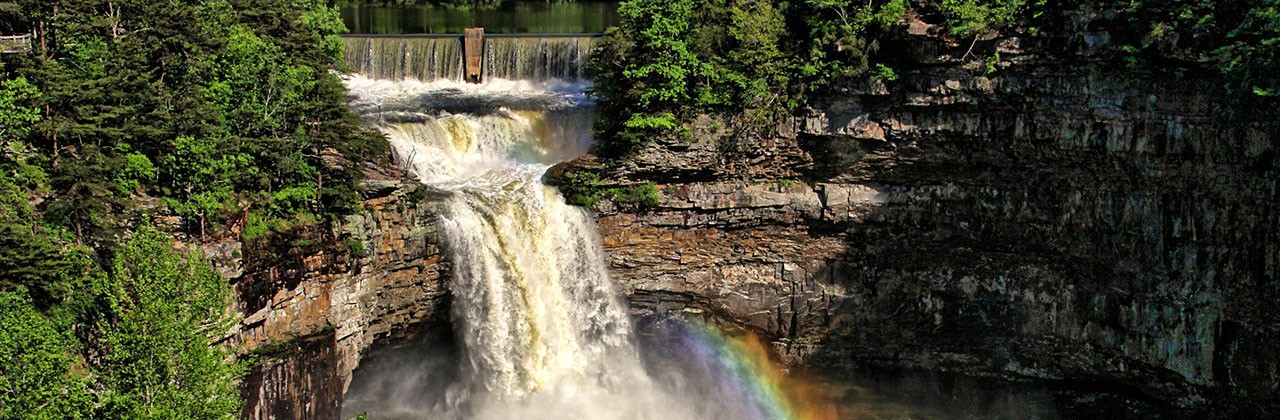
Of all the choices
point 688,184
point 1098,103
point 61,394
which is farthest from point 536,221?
point 1098,103

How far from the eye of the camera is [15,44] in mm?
27797

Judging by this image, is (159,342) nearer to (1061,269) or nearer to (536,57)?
(536,57)

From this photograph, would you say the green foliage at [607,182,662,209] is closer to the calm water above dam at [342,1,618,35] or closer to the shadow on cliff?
the shadow on cliff

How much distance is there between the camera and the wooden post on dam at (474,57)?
46.7 m

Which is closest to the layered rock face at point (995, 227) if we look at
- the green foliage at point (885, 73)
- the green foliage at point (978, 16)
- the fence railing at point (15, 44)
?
the green foliage at point (885, 73)

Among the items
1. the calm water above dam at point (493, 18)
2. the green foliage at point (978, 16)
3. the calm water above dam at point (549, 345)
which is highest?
the green foliage at point (978, 16)

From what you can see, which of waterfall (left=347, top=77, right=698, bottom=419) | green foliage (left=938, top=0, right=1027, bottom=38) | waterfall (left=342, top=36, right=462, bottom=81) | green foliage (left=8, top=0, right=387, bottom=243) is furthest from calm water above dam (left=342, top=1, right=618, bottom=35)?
green foliage (left=938, top=0, right=1027, bottom=38)

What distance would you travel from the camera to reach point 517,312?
115ft

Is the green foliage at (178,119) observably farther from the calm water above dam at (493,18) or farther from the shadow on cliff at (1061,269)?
the calm water above dam at (493,18)

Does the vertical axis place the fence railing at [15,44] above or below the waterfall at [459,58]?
above

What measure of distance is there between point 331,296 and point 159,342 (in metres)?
8.72

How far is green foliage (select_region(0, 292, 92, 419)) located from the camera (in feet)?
71.5

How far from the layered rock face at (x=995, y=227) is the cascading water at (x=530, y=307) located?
1671mm

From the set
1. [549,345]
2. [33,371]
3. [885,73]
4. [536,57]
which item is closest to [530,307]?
[549,345]
